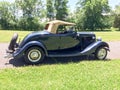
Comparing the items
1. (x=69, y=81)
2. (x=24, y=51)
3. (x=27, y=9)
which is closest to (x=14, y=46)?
(x=24, y=51)

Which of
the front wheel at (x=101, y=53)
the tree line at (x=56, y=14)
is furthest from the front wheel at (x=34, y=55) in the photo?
the tree line at (x=56, y=14)

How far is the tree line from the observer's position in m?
67.2

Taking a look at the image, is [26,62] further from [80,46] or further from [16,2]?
[16,2]

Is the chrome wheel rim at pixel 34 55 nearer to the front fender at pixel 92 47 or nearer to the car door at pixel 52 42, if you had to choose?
the car door at pixel 52 42

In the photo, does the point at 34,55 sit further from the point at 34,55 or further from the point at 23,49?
the point at 23,49

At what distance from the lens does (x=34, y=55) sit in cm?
963

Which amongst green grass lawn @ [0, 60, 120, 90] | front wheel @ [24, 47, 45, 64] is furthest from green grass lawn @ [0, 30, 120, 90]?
front wheel @ [24, 47, 45, 64]

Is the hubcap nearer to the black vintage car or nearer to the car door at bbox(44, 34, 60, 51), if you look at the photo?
the black vintage car

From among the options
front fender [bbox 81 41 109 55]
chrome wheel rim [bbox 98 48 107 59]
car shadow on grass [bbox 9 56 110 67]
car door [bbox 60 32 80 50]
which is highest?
car door [bbox 60 32 80 50]

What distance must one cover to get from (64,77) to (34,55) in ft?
7.84

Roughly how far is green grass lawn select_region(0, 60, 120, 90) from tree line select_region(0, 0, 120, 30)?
57611 millimetres

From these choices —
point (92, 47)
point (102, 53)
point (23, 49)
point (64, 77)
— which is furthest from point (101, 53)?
point (64, 77)

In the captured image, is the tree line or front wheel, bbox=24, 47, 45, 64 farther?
the tree line

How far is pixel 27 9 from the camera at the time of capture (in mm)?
73312
